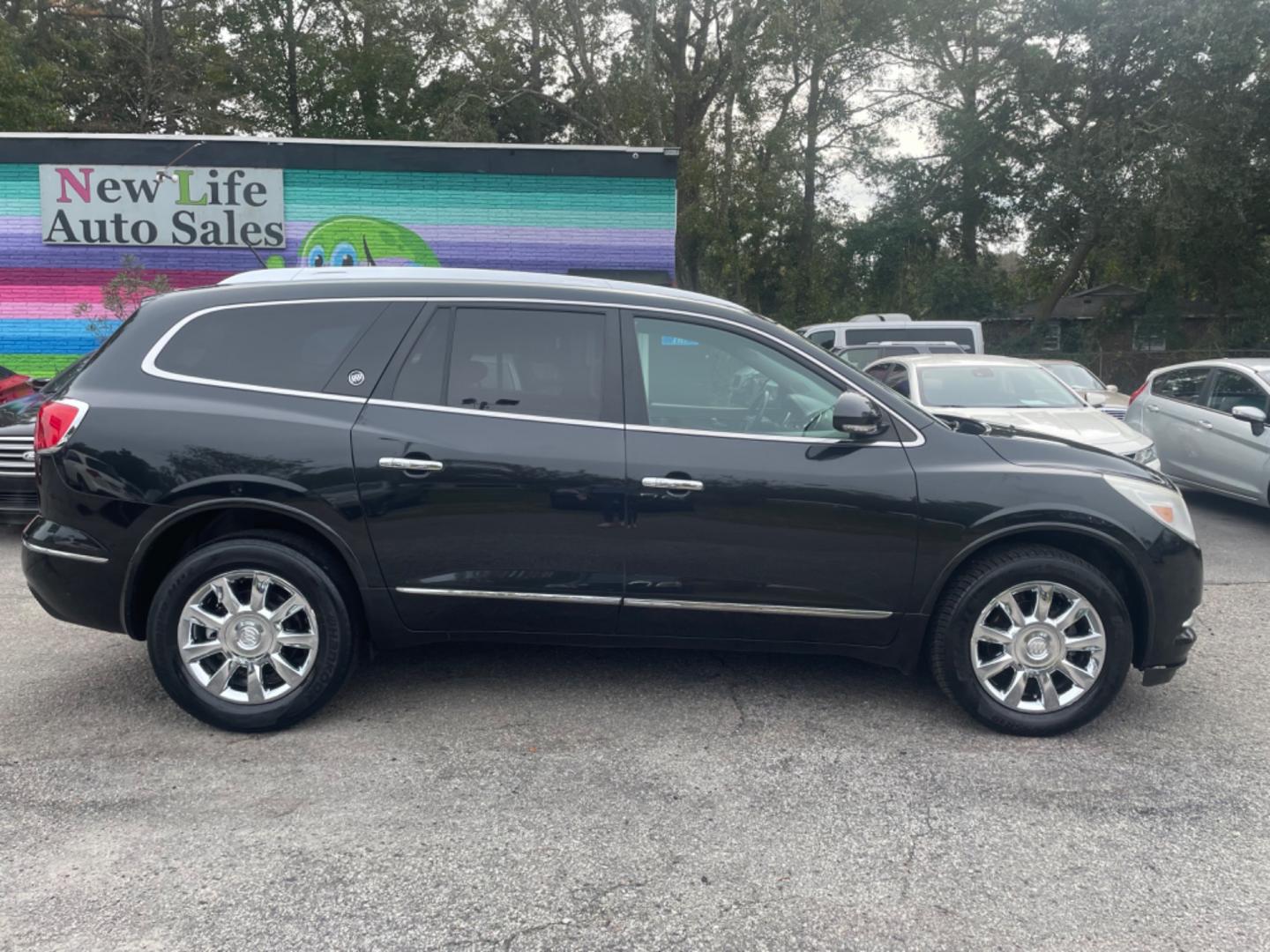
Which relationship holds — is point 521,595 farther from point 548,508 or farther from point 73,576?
point 73,576

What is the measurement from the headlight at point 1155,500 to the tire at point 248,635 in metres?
3.23

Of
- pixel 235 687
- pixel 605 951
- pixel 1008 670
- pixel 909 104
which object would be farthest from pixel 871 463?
pixel 909 104

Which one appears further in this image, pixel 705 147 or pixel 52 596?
pixel 705 147

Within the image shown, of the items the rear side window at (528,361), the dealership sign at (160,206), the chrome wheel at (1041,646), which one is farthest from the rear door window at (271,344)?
the dealership sign at (160,206)

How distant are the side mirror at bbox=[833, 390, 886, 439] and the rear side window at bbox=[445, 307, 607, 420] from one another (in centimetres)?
97

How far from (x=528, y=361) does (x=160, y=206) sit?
12.4m

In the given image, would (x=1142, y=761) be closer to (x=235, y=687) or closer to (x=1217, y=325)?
(x=235, y=687)

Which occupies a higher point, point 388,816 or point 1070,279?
point 1070,279

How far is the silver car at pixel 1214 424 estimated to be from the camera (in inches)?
362

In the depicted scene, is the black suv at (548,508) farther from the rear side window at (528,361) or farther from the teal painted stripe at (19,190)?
the teal painted stripe at (19,190)

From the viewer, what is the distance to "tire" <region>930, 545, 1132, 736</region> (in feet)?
14.0

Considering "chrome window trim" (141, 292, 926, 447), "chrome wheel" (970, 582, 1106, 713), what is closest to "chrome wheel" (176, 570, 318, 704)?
"chrome window trim" (141, 292, 926, 447)

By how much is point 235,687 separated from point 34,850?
3.36 ft

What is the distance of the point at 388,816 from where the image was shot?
3549mm
